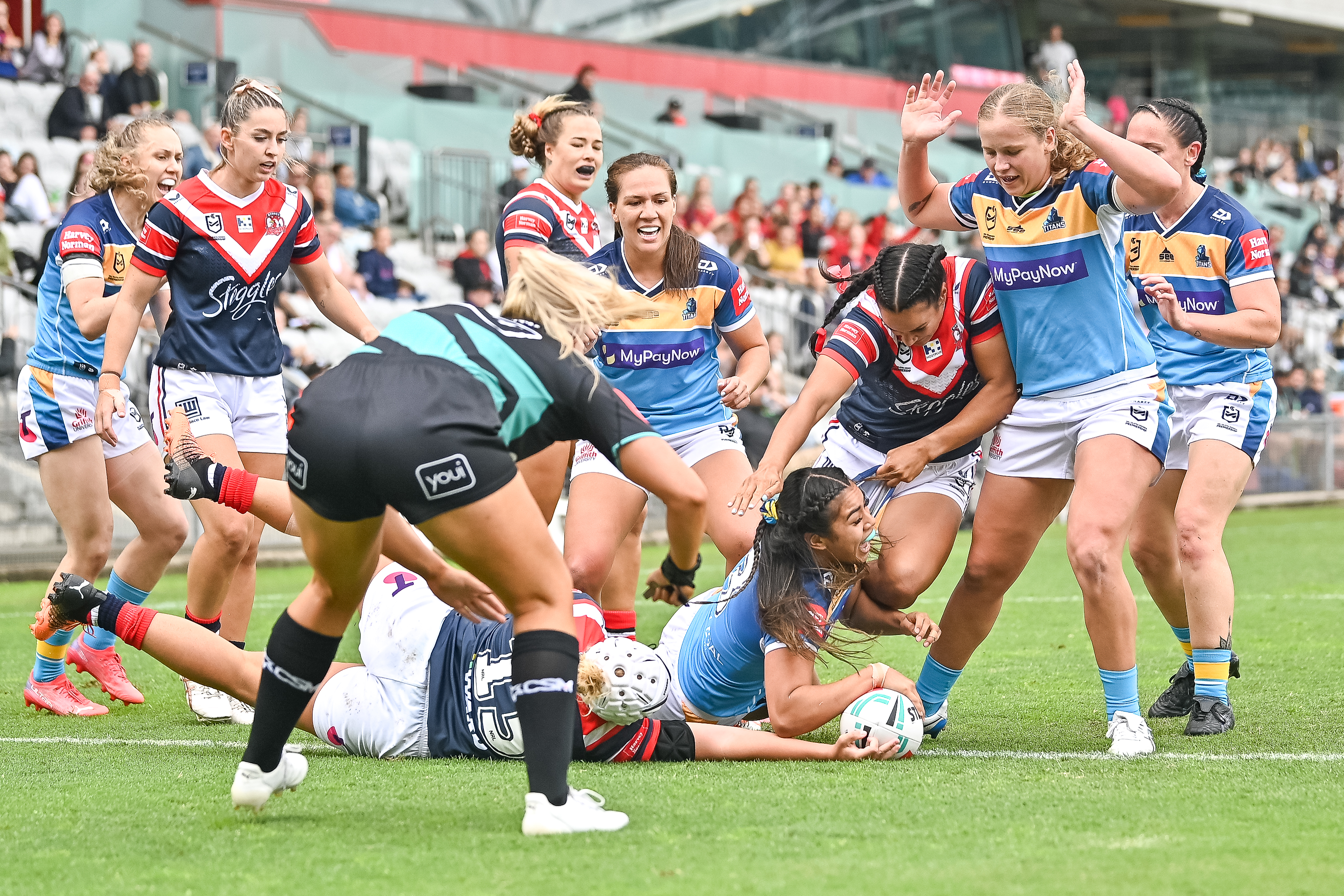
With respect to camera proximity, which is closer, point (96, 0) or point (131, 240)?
point (131, 240)

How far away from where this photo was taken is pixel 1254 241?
5.80m

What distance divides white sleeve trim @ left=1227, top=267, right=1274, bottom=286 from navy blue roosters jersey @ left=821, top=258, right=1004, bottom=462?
109 centimetres

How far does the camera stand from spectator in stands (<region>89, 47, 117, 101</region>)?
637 inches

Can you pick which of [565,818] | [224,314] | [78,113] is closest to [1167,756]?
[565,818]

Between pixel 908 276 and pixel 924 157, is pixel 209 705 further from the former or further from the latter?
pixel 924 157

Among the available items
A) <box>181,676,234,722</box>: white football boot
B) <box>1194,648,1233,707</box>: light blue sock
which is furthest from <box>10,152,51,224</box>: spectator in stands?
<box>1194,648,1233,707</box>: light blue sock

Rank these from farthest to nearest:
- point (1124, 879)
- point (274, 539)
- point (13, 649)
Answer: point (274, 539)
point (13, 649)
point (1124, 879)

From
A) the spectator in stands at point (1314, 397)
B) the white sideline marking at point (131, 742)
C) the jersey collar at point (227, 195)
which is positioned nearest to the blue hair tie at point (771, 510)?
the white sideline marking at point (131, 742)

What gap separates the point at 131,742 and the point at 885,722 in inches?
107

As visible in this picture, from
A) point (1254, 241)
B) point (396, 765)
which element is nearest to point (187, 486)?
point (396, 765)

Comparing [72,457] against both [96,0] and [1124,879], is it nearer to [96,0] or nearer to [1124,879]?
[1124,879]

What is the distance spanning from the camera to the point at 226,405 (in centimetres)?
589

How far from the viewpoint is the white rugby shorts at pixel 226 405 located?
5797 mm

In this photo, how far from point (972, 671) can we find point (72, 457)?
406 centimetres
